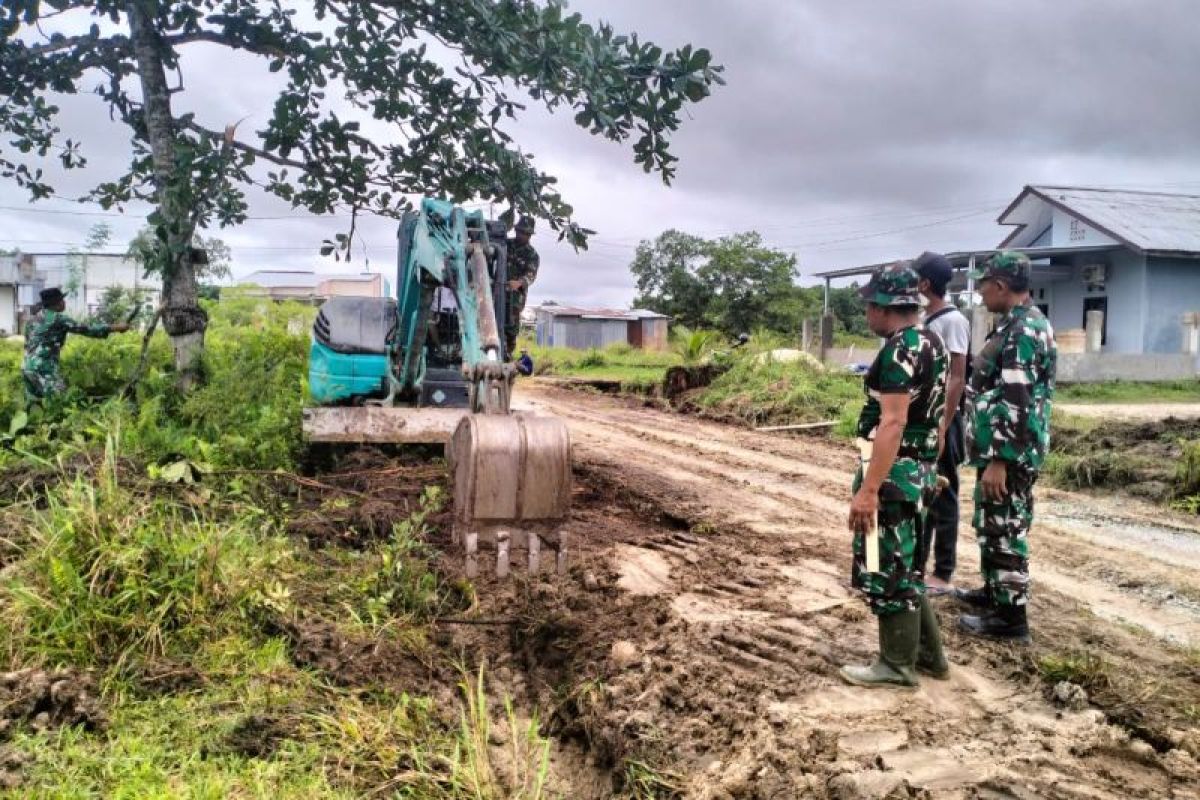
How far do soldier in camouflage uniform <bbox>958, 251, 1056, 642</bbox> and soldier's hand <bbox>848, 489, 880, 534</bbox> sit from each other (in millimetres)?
1025

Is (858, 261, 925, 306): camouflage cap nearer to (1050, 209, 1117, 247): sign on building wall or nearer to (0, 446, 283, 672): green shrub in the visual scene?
(0, 446, 283, 672): green shrub

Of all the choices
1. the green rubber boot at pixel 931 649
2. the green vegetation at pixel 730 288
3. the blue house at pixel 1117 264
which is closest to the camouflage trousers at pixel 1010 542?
the green rubber boot at pixel 931 649

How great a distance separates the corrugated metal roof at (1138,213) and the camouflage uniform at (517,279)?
19.5 meters

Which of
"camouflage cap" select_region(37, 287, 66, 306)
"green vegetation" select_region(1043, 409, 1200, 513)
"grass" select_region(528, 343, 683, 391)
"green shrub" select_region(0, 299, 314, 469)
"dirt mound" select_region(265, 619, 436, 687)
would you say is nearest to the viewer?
"dirt mound" select_region(265, 619, 436, 687)

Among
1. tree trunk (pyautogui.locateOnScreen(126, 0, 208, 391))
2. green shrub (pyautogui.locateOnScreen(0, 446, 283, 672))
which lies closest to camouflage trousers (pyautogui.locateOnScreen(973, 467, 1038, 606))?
green shrub (pyautogui.locateOnScreen(0, 446, 283, 672))

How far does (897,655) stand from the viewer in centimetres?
387

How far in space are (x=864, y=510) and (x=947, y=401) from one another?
145 centimetres

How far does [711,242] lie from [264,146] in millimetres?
33014

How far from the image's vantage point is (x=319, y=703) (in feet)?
12.3

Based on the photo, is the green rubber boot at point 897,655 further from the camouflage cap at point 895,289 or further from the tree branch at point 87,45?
the tree branch at point 87,45

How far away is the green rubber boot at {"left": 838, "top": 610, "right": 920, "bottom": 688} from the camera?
3844 millimetres

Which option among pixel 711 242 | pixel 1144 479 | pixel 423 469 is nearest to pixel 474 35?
pixel 423 469

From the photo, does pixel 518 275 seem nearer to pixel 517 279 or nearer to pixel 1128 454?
pixel 517 279

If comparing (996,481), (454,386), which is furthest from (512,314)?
(996,481)
